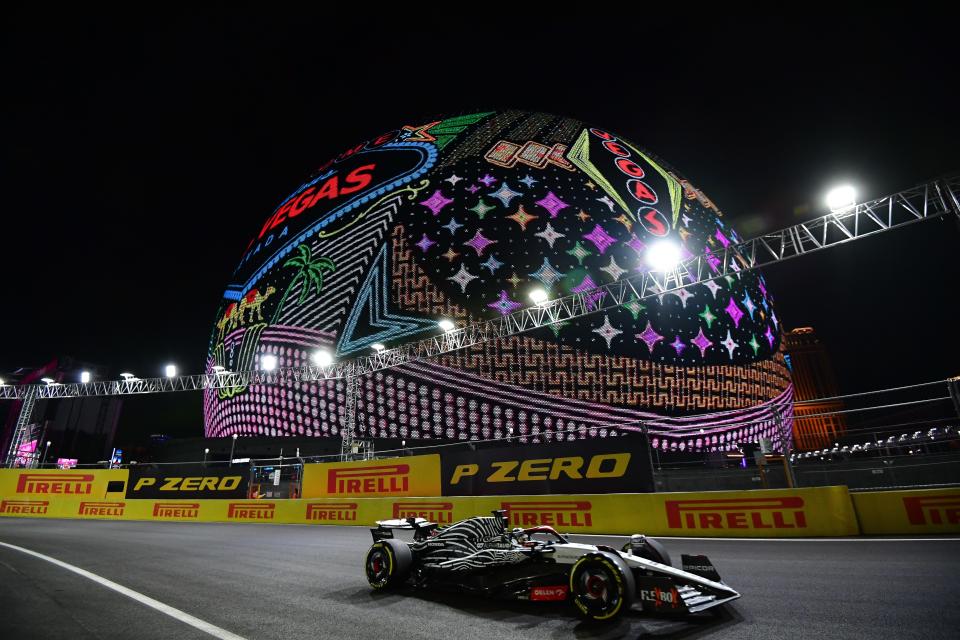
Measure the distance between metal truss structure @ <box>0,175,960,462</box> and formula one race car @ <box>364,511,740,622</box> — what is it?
11616 millimetres

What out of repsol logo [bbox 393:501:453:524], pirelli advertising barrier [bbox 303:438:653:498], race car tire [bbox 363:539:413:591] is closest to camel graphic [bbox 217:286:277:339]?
pirelli advertising barrier [bbox 303:438:653:498]

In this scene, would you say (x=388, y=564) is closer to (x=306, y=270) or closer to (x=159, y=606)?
(x=159, y=606)

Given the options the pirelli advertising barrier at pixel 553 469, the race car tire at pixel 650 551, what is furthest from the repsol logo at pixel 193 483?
the race car tire at pixel 650 551

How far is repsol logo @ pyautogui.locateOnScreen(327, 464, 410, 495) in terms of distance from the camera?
37.1 ft

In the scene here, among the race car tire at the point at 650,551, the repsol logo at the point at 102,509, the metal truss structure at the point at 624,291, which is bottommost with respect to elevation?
the repsol logo at the point at 102,509

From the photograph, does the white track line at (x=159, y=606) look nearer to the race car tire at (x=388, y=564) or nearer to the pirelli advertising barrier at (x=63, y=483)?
the race car tire at (x=388, y=564)

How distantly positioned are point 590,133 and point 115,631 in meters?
44.1

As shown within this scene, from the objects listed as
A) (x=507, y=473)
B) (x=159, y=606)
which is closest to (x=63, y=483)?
(x=507, y=473)

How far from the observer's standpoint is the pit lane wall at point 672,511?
577cm

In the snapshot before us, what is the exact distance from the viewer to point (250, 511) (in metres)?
13.4

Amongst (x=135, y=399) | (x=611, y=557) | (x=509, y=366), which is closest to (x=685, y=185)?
(x=509, y=366)

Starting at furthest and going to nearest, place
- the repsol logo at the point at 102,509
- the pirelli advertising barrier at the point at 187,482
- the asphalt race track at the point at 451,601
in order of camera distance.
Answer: the repsol logo at the point at 102,509 → the pirelli advertising barrier at the point at 187,482 → the asphalt race track at the point at 451,601

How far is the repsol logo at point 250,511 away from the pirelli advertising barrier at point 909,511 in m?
13.7

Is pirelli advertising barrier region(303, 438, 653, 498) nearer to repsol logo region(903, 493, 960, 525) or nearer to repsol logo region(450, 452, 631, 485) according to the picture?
repsol logo region(450, 452, 631, 485)
